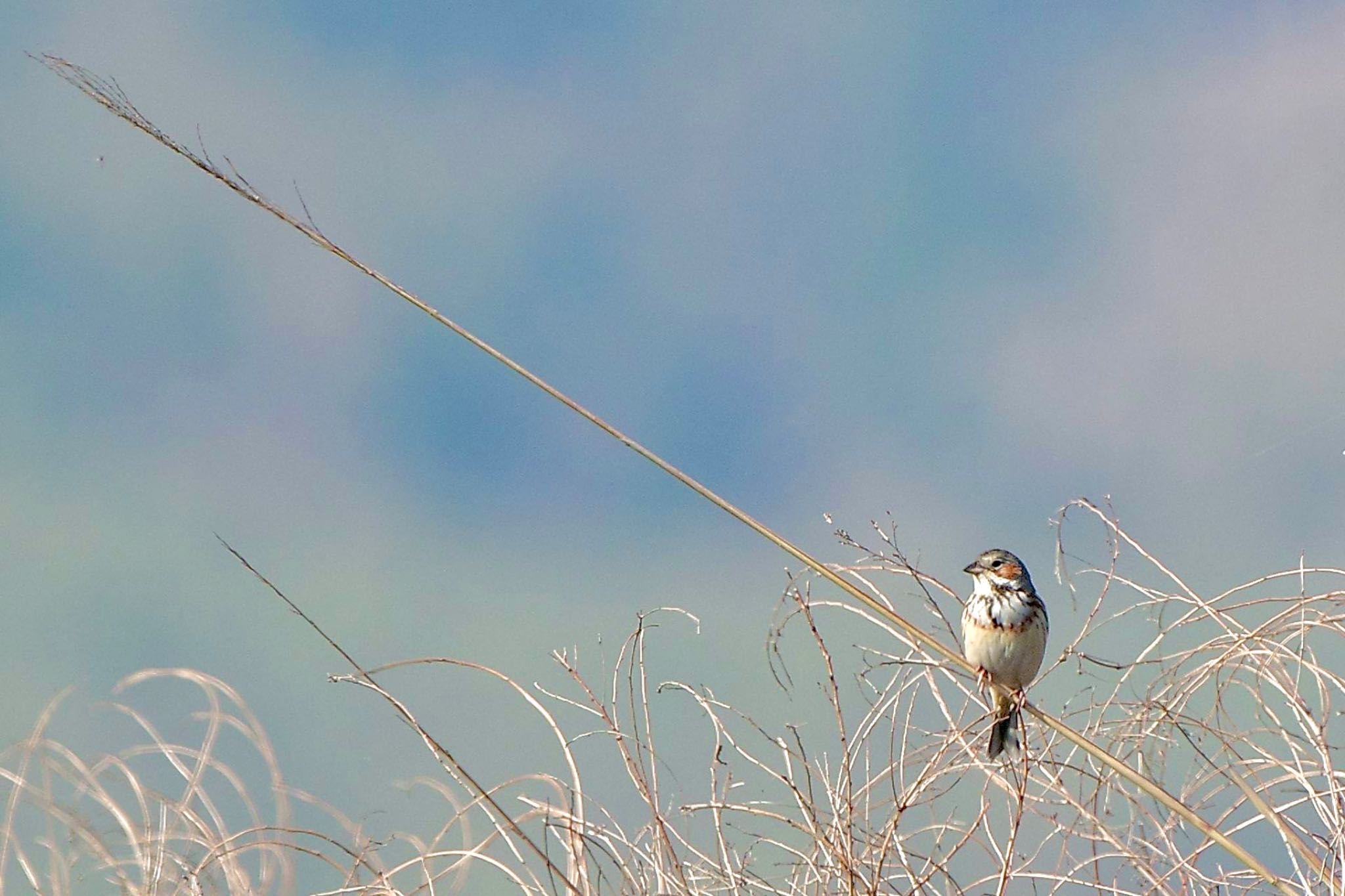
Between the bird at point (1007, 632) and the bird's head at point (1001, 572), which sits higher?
the bird's head at point (1001, 572)

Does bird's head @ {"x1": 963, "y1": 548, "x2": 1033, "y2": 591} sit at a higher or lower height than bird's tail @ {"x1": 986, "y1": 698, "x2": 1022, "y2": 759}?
higher

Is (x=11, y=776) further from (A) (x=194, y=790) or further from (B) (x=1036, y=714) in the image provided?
(B) (x=1036, y=714)

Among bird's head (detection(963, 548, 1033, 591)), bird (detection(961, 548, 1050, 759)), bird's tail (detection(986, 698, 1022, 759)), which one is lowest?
bird's tail (detection(986, 698, 1022, 759))

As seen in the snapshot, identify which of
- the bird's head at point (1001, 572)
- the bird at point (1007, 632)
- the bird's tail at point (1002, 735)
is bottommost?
the bird's tail at point (1002, 735)

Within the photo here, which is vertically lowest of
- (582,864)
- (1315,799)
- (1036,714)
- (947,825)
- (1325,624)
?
(582,864)

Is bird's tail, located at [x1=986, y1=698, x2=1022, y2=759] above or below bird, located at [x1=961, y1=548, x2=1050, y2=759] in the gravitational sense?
below

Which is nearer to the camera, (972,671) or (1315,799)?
(972,671)

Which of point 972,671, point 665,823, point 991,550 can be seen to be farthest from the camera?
point 991,550

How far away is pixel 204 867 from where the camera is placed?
396 cm

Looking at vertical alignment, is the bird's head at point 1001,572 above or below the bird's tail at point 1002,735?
above

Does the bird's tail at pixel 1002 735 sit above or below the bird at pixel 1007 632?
below

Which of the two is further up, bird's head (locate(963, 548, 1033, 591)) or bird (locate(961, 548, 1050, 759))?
bird's head (locate(963, 548, 1033, 591))

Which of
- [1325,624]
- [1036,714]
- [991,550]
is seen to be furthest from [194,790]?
[1325,624]

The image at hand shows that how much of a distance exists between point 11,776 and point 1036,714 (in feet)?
10.8
